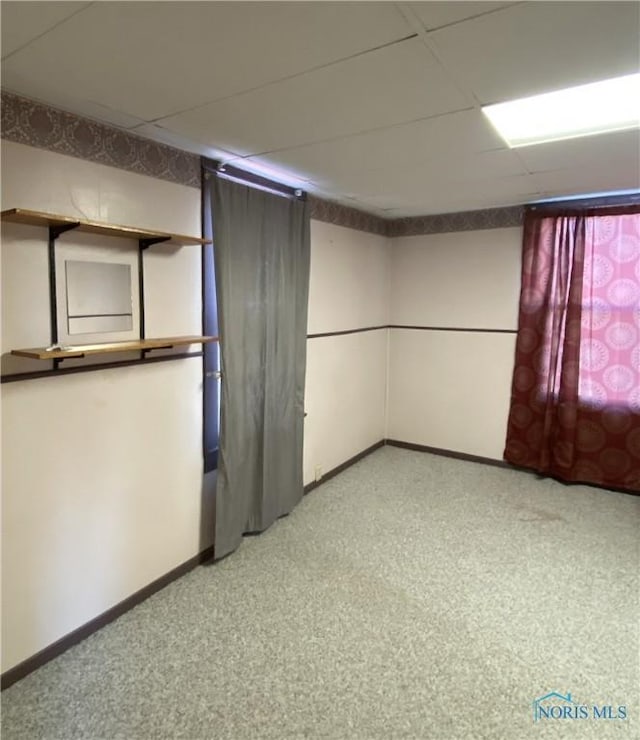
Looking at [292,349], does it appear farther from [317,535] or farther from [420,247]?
[420,247]

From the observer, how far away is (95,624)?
216 cm

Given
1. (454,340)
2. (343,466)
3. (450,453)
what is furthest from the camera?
(450,453)

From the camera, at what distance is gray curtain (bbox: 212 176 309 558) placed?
2.61 meters

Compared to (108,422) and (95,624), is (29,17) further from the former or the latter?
(95,624)

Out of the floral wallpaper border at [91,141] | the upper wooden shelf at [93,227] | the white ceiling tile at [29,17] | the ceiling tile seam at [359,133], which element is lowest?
the upper wooden shelf at [93,227]

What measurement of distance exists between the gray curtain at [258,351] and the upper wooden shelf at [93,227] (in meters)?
0.25

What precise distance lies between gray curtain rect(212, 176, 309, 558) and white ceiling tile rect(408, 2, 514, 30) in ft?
4.93

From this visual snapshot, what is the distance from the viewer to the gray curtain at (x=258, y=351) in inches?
103

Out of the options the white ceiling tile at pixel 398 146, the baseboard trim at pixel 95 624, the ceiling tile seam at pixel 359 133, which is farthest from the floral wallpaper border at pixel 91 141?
the baseboard trim at pixel 95 624

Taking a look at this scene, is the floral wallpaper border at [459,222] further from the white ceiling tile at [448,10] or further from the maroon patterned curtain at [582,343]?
the white ceiling tile at [448,10]

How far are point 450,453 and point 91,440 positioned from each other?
335 centimetres

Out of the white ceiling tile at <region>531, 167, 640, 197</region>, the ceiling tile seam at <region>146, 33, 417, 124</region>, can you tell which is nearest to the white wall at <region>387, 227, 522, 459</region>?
the white ceiling tile at <region>531, 167, 640, 197</region>

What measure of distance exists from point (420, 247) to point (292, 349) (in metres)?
2.01

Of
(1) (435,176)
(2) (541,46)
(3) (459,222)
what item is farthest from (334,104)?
(3) (459,222)
